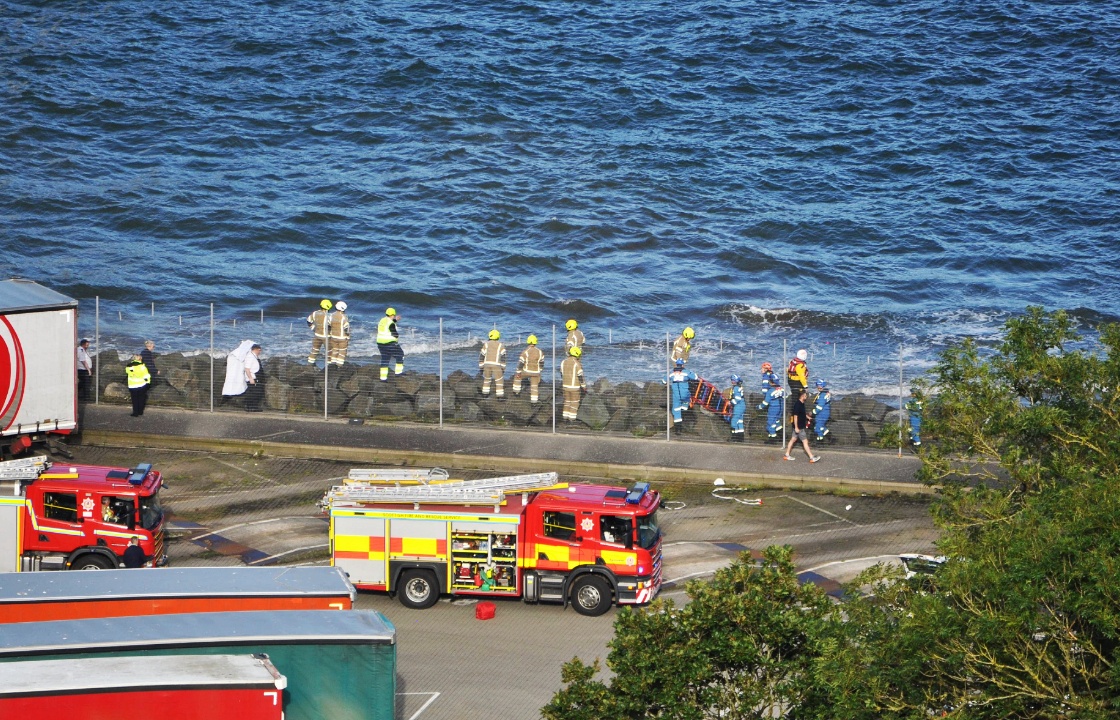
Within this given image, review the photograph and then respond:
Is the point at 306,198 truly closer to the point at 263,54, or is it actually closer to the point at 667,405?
the point at 263,54

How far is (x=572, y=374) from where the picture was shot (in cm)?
3378

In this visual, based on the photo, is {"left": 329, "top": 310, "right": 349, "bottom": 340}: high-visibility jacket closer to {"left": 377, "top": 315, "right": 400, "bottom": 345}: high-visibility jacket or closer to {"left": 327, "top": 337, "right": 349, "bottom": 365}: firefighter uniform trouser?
{"left": 327, "top": 337, "right": 349, "bottom": 365}: firefighter uniform trouser

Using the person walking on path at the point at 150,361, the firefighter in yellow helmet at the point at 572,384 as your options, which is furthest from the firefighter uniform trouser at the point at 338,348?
the firefighter in yellow helmet at the point at 572,384

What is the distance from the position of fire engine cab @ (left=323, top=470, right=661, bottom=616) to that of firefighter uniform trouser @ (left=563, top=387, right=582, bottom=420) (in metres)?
9.51

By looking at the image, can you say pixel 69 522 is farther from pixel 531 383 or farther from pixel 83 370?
pixel 531 383

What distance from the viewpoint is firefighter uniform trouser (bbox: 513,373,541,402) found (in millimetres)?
34312

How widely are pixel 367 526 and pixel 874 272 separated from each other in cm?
3705

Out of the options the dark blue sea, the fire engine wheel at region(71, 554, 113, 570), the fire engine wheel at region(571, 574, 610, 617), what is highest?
the dark blue sea

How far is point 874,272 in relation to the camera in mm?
57156

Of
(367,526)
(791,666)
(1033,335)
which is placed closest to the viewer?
(791,666)

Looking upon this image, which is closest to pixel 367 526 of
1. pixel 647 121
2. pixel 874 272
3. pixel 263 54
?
pixel 874 272

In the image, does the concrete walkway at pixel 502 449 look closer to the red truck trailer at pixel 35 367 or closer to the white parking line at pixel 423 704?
the red truck trailer at pixel 35 367

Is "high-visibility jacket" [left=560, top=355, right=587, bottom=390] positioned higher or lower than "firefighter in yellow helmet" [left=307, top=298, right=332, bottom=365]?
lower

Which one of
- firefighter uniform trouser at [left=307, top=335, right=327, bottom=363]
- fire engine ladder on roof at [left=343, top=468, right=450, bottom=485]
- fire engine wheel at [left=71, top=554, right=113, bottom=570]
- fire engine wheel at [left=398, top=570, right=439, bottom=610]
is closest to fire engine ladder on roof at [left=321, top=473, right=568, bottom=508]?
fire engine ladder on roof at [left=343, top=468, right=450, bottom=485]
